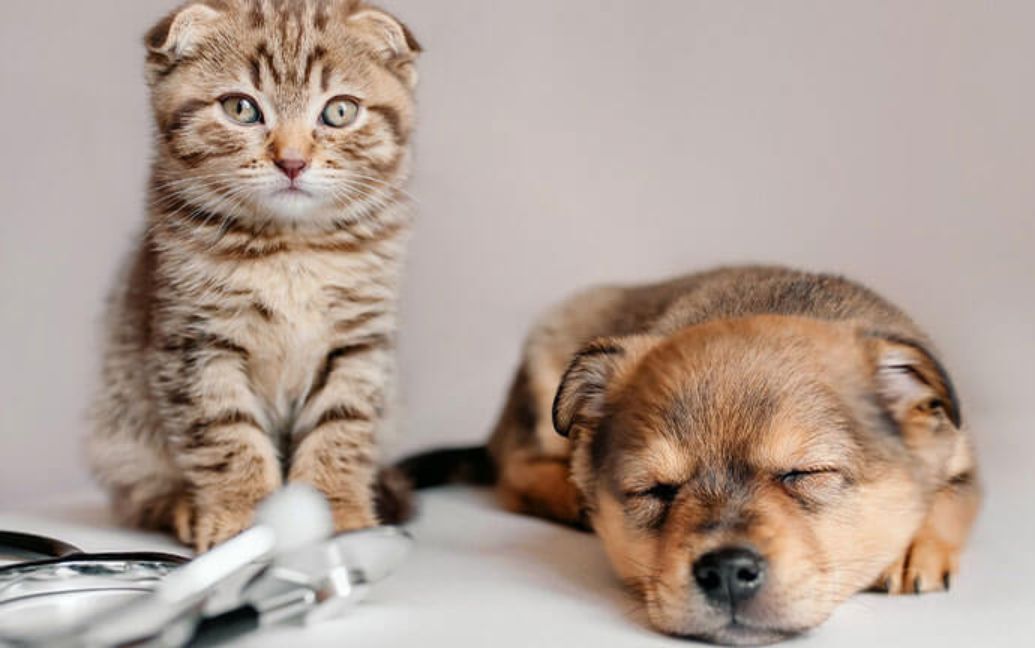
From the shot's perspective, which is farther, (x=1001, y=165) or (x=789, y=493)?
(x=1001, y=165)

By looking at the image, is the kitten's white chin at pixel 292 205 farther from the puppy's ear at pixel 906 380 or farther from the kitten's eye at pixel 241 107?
the puppy's ear at pixel 906 380

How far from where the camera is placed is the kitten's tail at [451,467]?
3.81m

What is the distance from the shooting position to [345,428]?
10.1 ft

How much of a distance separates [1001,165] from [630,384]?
63.9 inches

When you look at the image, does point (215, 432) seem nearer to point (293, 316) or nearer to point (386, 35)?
point (293, 316)

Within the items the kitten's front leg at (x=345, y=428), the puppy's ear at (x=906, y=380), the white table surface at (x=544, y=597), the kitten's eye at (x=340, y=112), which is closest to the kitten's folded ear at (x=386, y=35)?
the kitten's eye at (x=340, y=112)

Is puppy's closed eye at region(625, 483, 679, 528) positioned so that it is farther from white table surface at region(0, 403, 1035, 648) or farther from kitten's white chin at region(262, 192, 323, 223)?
kitten's white chin at region(262, 192, 323, 223)

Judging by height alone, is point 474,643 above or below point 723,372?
below

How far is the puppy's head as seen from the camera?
2.36 metres

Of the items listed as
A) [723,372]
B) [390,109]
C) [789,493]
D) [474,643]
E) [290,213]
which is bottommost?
[474,643]

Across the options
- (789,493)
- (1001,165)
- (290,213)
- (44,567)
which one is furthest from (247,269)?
(1001,165)

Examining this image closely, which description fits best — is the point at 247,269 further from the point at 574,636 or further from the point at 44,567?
the point at 574,636

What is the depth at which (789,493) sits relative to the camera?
246cm

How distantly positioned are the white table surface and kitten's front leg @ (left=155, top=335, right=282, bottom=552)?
185 mm
